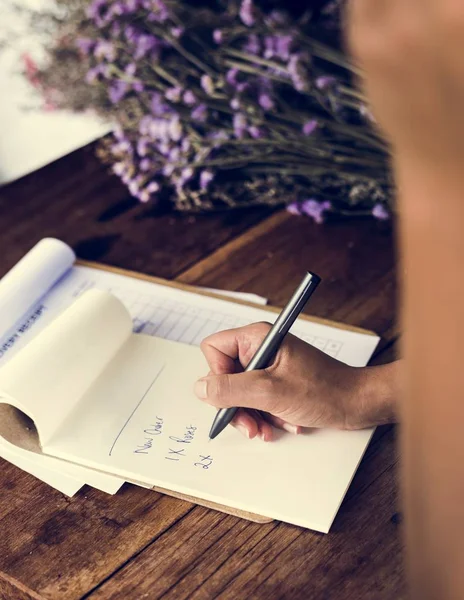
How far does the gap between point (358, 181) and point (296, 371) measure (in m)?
0.52

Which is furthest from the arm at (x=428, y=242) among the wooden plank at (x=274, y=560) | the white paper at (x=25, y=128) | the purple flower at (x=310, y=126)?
the white paper at (x=25, y=128)

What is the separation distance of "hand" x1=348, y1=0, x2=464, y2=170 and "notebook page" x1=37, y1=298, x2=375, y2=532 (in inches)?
20.1

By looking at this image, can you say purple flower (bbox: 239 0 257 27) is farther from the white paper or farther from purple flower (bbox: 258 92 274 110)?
the white paper

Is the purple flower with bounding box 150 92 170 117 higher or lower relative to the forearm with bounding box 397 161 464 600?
lower

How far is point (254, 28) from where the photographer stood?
1261mm

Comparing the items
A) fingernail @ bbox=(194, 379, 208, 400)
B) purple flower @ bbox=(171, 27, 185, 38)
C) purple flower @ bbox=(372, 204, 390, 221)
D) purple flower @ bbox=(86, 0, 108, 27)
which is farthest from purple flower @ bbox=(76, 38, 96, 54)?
fingernail @ bbox=(194, 379, 208, 400)

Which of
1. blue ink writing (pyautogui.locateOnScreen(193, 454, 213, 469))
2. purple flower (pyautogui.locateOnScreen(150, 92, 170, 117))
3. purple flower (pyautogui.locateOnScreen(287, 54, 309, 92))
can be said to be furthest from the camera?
purple flower (pyautogui.locateOnScreen(150, 92, 170, 117))

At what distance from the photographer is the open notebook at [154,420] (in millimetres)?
768

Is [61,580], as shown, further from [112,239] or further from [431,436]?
[112,239]

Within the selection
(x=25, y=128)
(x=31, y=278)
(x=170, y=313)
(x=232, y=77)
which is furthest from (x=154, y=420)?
(x=25, y=128)

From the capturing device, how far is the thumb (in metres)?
0.79

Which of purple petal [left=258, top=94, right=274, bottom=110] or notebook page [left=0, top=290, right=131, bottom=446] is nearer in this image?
notebook page [left=0, top=290, right=131, bottom=446]

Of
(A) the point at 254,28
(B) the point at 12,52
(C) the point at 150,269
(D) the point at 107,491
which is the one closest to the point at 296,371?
(D) the point at 107,491

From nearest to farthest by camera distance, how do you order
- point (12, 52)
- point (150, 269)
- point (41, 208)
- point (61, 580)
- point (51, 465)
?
point (61, 580), point (51, 465), point (150, 269), point (41, 208), point (12, 52)
